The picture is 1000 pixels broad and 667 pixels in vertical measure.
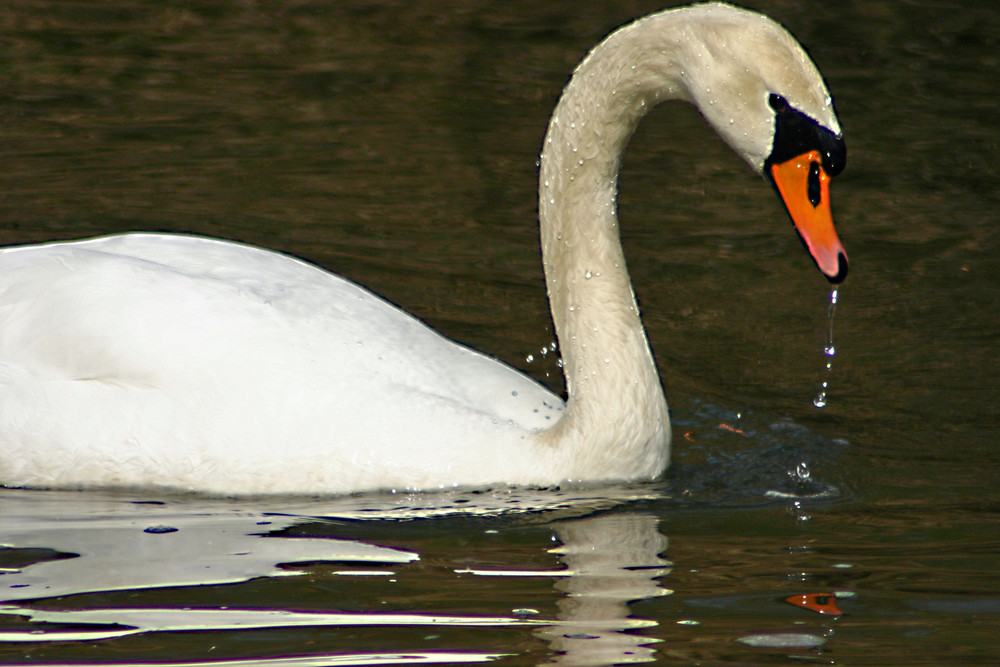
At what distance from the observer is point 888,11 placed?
14359 mm

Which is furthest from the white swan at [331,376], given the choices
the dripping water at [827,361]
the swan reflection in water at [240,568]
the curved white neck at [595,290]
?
the dripping water at [827,361]

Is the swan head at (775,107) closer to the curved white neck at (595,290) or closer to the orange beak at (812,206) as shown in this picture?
the orange beak at (812,206)

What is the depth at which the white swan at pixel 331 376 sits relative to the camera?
5.38 metres

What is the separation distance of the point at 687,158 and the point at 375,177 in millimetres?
1984

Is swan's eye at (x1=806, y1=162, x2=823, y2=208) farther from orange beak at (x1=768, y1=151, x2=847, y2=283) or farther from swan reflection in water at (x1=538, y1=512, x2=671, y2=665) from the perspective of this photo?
swan reflection in water at (x1=538, y1=512, x2=671, y2=665)

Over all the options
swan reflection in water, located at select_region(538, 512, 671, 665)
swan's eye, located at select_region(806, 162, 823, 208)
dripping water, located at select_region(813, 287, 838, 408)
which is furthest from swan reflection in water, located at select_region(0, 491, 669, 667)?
dripping water, located at select_region(813, 287, 838, 408)

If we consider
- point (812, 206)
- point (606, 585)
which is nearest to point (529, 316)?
point (812, 206)

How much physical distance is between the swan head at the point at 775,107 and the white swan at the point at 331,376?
0.06 m

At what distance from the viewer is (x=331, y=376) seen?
216 inches

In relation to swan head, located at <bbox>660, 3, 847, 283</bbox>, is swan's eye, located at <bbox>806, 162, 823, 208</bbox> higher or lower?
lower

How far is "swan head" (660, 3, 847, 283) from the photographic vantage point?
482 cm

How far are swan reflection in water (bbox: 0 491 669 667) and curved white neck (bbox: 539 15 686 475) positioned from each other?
302 mm

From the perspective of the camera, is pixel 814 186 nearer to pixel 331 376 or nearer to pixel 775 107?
pixel 775 107

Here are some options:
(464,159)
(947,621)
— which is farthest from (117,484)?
(464,159)
